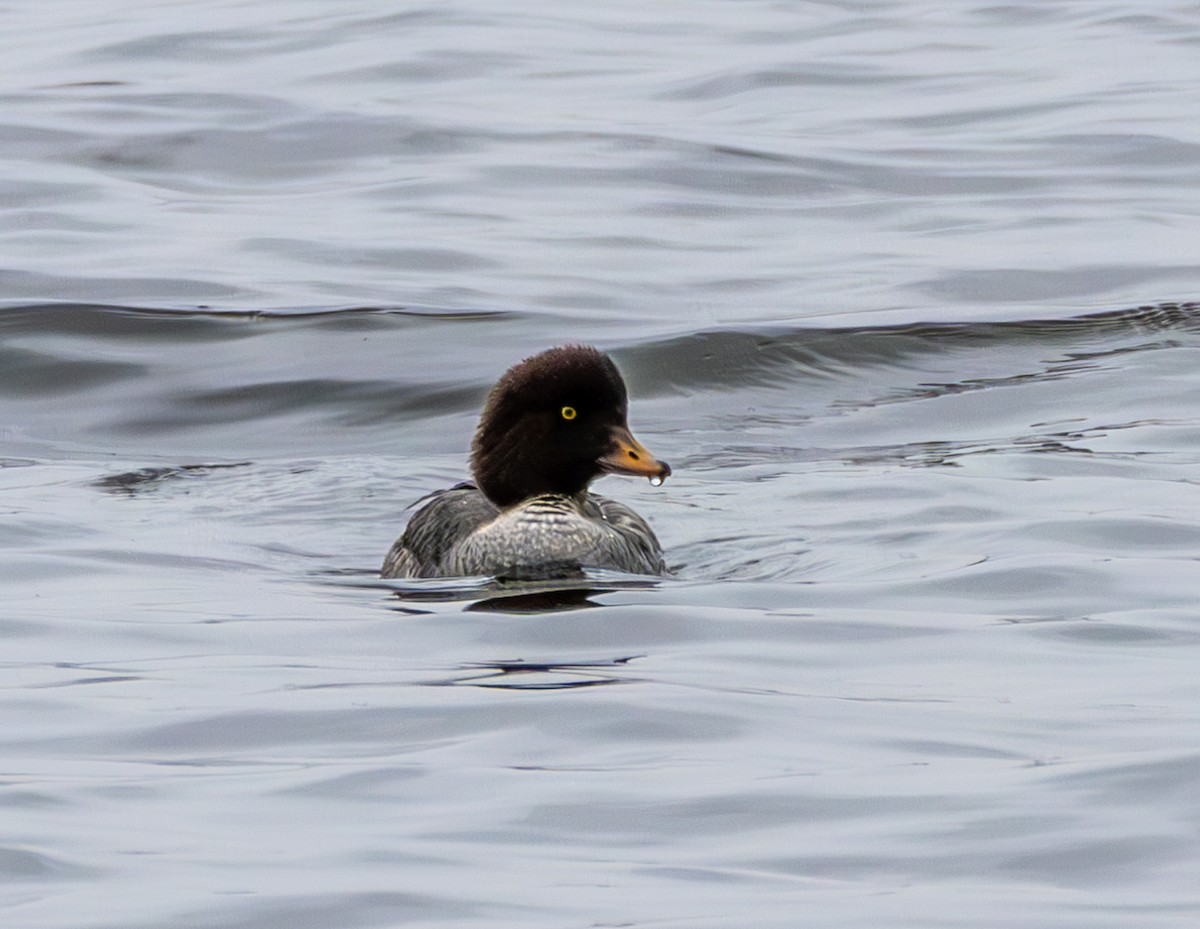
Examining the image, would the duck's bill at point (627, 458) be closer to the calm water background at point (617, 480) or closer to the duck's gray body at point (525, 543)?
the duck's gray body at point (525, 543)

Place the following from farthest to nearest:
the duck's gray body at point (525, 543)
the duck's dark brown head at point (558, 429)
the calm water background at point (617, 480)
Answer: the duck's dark brown head at point (558, 429) → the duck's gray body at point (525, 543) → the calm water background at point (617, 480)

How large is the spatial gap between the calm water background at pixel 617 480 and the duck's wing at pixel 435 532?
205 millimetres

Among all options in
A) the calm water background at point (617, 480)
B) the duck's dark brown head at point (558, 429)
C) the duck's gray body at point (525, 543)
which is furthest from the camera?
the duck's dark brown head at point (558, 429)

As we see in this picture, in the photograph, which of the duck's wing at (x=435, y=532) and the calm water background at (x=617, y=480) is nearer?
the calm water background at (x=617, y=480)

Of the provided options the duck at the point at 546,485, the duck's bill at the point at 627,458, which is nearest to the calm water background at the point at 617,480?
the duck at the point at 546,485

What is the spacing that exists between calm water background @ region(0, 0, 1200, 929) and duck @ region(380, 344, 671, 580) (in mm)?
332

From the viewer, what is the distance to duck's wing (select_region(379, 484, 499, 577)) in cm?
942

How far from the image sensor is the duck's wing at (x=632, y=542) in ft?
30.4

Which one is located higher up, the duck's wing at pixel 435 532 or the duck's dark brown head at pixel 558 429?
the duck's dark brown head at pixel 558 429

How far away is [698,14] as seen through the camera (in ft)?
81.9

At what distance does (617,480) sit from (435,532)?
285 centimetres

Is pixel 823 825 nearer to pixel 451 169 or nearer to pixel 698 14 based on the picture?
pixel 451 169

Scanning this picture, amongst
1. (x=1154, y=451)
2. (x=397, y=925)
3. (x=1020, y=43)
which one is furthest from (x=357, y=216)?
(x=397, y=925)

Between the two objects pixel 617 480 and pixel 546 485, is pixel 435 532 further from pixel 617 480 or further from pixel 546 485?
pixel 617 480
